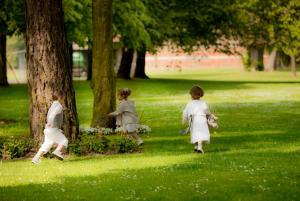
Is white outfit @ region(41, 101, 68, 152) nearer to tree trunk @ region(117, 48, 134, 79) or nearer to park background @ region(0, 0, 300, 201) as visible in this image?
park background @ region(0, 0, 300, 201)

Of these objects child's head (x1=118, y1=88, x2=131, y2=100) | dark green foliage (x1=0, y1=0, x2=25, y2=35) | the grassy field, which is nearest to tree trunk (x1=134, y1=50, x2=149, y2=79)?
dark green foliage (x1=0, y1=0, x2=25, y2=35)

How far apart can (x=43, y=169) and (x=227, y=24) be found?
39340mm

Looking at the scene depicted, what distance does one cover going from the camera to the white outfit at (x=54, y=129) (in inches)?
612

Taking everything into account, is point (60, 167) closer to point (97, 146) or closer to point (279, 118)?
point (97, 146)

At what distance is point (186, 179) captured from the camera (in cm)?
1259

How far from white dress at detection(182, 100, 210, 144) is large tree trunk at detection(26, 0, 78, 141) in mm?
2701

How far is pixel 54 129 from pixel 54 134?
0.35ft

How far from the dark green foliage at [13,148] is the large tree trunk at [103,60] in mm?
4698

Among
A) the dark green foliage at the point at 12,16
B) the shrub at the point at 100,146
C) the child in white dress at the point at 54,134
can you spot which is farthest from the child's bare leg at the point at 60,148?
the dark green foliage at the point at 12,16

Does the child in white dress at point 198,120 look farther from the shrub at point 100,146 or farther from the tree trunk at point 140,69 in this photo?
the tree trunk at point 140,69

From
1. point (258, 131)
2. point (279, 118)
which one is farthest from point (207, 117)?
point (279, 118)

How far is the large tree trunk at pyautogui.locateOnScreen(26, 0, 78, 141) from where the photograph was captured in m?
17.0

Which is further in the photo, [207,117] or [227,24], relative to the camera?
[227,24]

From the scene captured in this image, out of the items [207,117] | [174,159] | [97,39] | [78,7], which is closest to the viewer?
[174,159]
